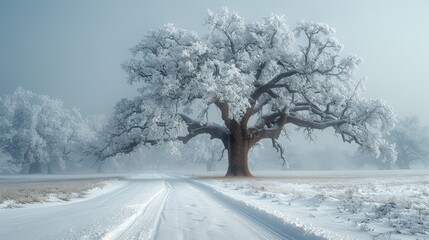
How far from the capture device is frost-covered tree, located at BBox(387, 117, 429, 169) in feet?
259

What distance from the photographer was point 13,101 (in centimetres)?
7438

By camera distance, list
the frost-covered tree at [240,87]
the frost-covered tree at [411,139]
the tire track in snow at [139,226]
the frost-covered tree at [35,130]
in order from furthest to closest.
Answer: the frost-covered tree at [411,139], the frost-covered tree at [35,130], the frost-covered tree at [240,87], the tire track in snow at [139,226]

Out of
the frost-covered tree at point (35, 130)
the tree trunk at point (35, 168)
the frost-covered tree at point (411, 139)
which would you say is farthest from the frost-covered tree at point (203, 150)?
the frost-covered tree at point (411, 139)

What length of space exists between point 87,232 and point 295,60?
1078 inches

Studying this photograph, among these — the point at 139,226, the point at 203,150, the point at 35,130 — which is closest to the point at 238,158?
the point at 139,226

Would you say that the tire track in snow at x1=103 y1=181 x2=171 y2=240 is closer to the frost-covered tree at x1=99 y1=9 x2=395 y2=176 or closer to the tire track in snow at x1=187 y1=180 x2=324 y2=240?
the tire track in snow at x1=187 y1=180 x2=324 y2=240

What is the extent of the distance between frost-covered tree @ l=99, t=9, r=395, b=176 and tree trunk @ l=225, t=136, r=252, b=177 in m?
0.09

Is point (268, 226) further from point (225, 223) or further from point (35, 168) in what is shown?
point (35, 168)

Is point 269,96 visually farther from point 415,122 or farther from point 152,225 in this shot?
point 415,122

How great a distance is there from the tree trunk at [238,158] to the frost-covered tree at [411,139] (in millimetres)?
57498

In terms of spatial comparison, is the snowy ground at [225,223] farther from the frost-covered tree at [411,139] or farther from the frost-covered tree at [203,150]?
the frost-covered tree at [411,139]

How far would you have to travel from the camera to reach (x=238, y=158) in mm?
32750

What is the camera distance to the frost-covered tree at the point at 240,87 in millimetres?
29000

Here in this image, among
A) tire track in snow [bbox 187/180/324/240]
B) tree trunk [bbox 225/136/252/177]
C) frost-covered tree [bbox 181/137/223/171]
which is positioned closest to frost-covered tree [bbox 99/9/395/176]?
tree trunk [bbox 225/136/252/177]
